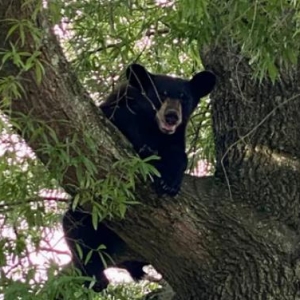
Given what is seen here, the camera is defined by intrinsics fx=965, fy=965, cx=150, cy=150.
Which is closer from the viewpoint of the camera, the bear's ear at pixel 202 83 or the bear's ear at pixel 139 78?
the bear's ear at pixel 139 78

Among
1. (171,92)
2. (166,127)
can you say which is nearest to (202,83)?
(171,92)

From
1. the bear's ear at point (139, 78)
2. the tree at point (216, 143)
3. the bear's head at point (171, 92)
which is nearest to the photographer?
the tree at point (216, 143)

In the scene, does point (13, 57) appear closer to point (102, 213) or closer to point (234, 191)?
point (102, 213)

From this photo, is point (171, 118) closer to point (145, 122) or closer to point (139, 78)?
point (145, 122)

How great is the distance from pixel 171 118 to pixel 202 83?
0.28m

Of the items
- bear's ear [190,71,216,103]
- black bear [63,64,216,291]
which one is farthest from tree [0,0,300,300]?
black bear [63,64,216,291]

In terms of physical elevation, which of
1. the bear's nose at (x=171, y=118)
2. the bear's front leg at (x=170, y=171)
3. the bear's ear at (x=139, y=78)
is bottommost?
the bear's front leg at (x=170, y=171)

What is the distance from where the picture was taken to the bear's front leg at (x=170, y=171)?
437 centimetres

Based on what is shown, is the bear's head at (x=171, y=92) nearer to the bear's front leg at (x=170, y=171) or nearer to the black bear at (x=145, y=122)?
the black bear at (x=145, y=122)

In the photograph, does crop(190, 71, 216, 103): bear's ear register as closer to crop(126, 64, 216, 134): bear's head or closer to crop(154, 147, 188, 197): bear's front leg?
crop(126, 64, 216, 134): bear's head

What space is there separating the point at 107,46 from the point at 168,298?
5.35 ft

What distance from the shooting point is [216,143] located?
5.15 meters

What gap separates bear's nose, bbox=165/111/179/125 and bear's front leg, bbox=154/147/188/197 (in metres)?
0.15

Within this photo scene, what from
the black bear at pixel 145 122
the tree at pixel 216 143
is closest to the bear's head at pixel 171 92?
the black bear at pixel 145 122
